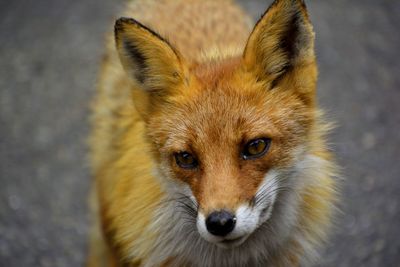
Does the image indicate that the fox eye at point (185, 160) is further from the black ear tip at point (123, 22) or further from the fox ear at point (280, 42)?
the black ear tip at point (123, 22)

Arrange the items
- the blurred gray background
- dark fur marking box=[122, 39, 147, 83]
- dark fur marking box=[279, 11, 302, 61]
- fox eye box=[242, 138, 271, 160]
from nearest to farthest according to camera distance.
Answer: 1. fox eye box=[242, 138, 271, 160]
2. dark fur marking box=[279, 11, 302, 61]
3. dark fur marking box=[122, 39, 147, 83]
4. the blurred gray background

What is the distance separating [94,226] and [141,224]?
1.48 meters

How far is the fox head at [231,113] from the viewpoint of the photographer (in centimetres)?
326

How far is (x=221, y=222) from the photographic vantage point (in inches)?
121

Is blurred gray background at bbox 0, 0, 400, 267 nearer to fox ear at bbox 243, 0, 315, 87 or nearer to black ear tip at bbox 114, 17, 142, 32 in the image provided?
fox ear at bbox 243, 0, 315, 87

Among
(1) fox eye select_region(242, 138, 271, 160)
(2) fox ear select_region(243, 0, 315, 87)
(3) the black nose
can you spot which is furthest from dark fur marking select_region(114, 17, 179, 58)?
(3) the black nose

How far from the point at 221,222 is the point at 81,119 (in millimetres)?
4657

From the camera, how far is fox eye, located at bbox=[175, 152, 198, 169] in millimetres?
3431

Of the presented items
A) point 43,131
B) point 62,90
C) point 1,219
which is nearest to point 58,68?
point 62,90

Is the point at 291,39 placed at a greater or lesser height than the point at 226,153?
greater

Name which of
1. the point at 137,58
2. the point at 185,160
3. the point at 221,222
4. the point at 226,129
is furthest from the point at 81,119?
the point at 221,222

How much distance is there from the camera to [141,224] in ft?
13.0

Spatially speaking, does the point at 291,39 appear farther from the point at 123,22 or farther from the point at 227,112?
the point at 123,22

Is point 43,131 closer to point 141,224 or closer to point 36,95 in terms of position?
point 36,95
